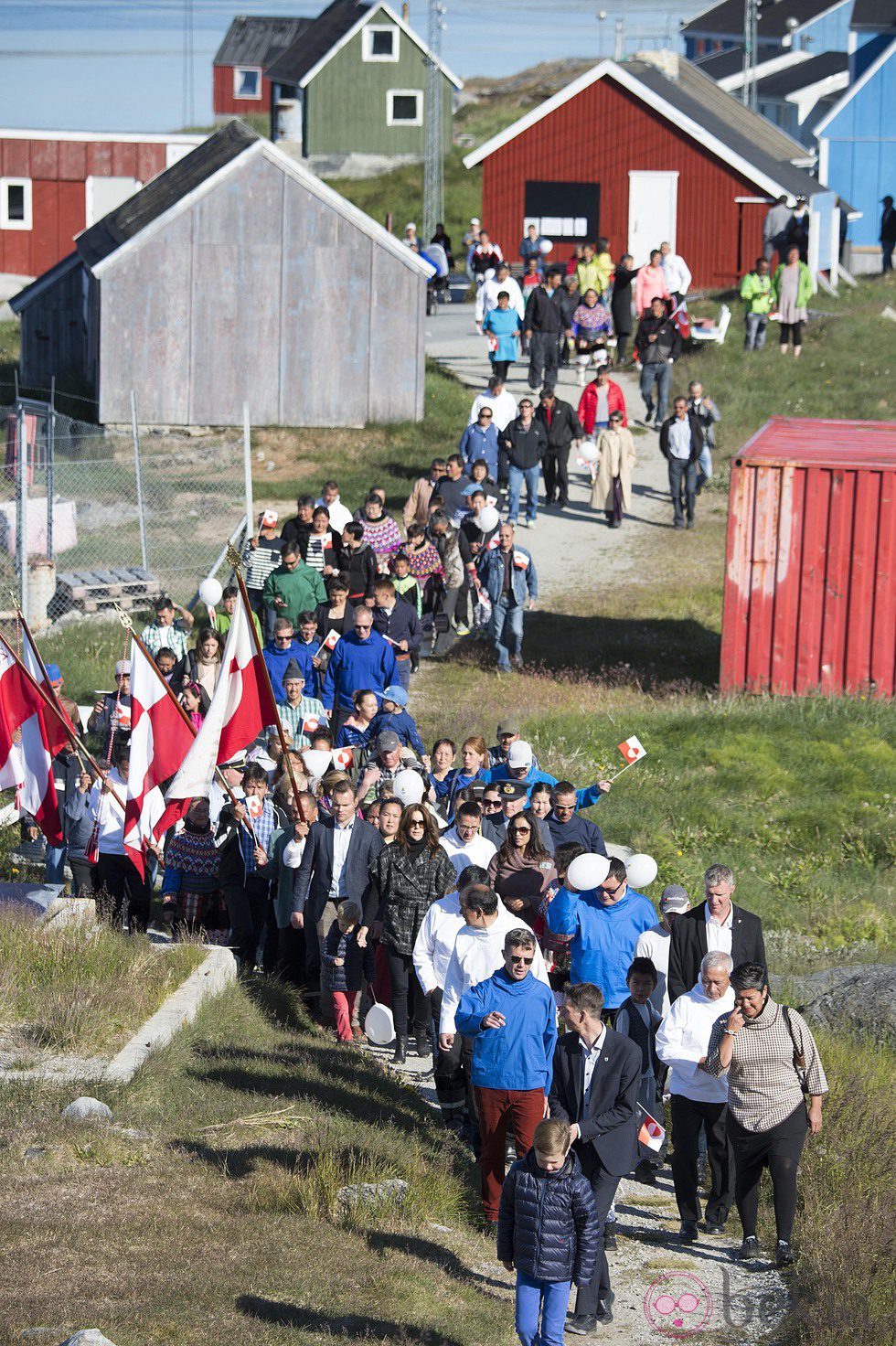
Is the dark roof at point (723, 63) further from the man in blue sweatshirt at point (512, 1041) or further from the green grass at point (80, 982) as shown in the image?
the man in blue sweatshirt at point (512, 1041)

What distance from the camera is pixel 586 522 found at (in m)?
26.2

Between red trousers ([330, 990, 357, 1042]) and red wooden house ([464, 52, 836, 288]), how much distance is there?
102 ft

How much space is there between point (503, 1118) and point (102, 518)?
15717 mm

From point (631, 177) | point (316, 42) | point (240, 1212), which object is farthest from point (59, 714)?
point (316, 42)

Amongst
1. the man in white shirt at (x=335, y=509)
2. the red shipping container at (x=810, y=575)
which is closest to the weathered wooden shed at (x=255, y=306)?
the man in white shirt at (x=335, y=509)

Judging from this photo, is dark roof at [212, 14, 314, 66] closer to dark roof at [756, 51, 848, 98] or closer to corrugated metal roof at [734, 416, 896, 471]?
dark roof at [756, 51, 848, 98]

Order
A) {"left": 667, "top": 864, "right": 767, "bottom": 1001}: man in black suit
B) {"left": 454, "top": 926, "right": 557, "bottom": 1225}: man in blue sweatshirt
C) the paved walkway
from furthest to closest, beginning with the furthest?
the paved walkway, {"left": 667, "top": 864, "right": 767, "bottom": 1001}: man in black suit, {"left": 454, "top": 926, "right": 557, "bottom": 1225}: man in blue sweatshirt

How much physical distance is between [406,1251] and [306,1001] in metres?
3.58

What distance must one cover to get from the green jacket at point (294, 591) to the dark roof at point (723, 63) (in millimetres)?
59217

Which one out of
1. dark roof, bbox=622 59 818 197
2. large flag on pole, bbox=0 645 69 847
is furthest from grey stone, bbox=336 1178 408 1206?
dark roof, bbox=622 59 818 197

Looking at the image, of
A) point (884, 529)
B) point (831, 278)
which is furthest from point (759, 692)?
point (831, 278)

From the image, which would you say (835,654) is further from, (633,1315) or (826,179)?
(826,179)

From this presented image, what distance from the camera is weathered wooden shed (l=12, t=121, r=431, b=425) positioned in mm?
28891

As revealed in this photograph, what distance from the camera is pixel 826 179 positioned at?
173 feet
